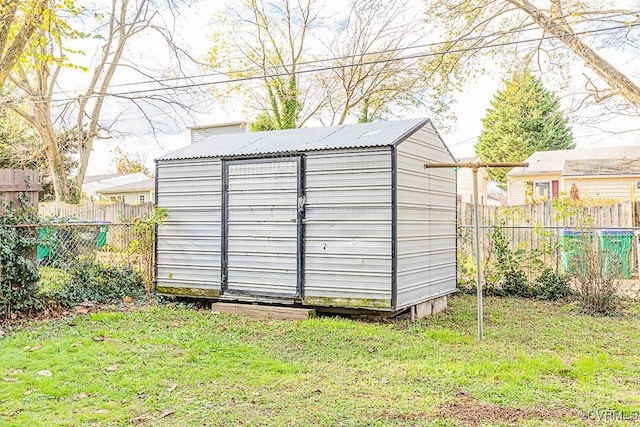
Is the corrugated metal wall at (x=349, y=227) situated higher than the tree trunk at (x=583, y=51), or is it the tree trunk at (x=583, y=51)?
the tree trunk at (x=583, y=51)

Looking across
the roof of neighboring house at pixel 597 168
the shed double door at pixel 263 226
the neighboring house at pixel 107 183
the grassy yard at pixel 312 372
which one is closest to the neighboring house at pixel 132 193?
the neighboring house at pixel 107 183

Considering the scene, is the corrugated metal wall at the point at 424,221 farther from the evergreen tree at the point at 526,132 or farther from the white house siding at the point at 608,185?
the evergreen tree at the point at 526,132

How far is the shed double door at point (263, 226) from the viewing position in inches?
280

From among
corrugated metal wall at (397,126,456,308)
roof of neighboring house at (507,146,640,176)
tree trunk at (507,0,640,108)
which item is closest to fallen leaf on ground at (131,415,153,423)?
corrugated metal wall at (397,126,456,308)

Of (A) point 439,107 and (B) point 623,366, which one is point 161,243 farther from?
(A) point 439,107

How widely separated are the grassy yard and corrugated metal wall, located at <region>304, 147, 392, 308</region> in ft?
1.52

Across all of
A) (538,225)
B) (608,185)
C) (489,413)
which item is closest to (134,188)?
(608,185)

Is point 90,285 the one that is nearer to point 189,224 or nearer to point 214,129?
point 189,224

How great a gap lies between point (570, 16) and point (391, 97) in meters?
8.39

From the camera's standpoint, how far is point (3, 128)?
1842cm

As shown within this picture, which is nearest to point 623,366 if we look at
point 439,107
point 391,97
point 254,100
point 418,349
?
point 418,349

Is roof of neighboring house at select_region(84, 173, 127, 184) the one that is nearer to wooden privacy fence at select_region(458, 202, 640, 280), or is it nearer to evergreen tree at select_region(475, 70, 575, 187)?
evergreen tree at select_region(475, 70, 575, 187)

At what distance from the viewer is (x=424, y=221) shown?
7.34m

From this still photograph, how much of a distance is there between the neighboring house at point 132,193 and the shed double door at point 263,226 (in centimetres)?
1913
